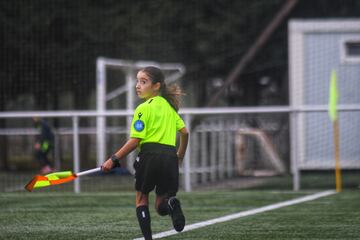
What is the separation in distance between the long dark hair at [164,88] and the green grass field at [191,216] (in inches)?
48.7

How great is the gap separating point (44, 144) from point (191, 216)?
7.97 meters

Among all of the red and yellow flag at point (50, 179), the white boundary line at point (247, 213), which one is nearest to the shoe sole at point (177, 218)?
the red and yellow flag at point (50, 179)

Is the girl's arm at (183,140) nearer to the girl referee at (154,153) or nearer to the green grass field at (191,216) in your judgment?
the girl referee at (154,153)

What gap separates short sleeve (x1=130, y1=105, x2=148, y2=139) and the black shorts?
0.36 ft

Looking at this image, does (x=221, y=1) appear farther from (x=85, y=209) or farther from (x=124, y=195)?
(x=85, y=209)

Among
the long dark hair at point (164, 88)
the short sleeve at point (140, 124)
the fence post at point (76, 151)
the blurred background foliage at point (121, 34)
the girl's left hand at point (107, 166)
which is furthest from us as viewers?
the blurred background foliage at point (121, 34)

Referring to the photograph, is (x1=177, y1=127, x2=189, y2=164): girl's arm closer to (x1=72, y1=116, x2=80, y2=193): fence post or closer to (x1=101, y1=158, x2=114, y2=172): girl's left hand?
(x1=101, y1=158, x2=114, y2=172): girl's left hand

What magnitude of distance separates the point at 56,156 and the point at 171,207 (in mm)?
9444

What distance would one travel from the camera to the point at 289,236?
805 cm

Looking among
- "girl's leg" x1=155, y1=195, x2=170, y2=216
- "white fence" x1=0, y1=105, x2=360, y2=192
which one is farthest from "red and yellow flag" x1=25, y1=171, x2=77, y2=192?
"white fence" x1=0, y1=105, x2=360, y2=192

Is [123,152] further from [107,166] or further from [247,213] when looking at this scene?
[247,213]

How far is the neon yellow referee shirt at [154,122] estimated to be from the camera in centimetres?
711

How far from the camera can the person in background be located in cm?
1733

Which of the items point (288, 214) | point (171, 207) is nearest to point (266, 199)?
point (288, 214)
